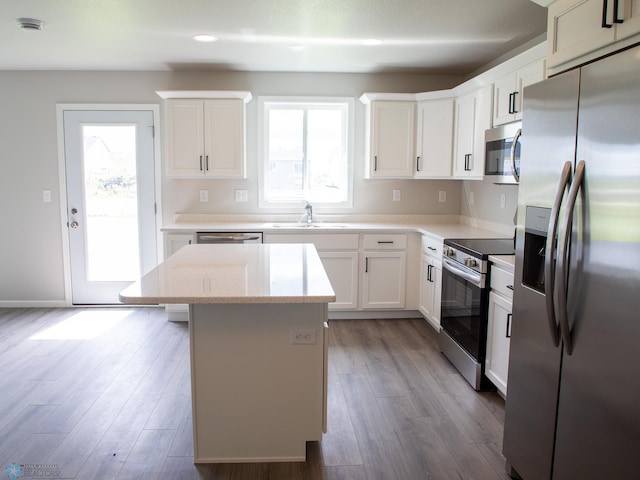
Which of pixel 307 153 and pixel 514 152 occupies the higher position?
pixel 307 153

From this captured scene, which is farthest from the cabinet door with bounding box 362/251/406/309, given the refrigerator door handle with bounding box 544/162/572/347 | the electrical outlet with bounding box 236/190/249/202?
the refrigerator door handle with bounding box 544/162/572/347

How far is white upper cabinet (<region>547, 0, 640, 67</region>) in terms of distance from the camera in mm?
1398

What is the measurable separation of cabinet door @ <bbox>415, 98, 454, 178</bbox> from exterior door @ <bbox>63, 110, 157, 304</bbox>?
267cm

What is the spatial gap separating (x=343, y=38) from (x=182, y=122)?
1.74 meters

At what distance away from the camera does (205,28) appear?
320 cm

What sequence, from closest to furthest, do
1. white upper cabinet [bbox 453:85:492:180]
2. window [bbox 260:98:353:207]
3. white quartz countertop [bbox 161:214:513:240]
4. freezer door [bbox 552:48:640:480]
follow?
freezer door [bbox 552:48:640:480], white upper cabinet [bbox 453:85:492:180], white quartz countertop [bbox 161:214:513:240], window [bbox 260:98:353:207]

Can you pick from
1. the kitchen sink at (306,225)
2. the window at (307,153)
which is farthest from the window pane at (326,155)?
the kitchen sink at (306,225)

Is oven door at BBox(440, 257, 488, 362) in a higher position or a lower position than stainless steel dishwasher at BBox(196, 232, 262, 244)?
lower

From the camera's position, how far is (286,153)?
15.5 ft

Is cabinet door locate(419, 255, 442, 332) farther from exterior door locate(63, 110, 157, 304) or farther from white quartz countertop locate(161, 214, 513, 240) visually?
exterior door locate(63, 110, 157, 304)

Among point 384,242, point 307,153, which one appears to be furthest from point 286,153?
point 384,242

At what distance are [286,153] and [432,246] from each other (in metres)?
1.83

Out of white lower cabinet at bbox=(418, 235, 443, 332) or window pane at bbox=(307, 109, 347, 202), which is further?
window pane at bbox=(307, 109, 347, 202)

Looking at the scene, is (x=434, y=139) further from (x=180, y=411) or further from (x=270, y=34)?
(x=180, y=411)
